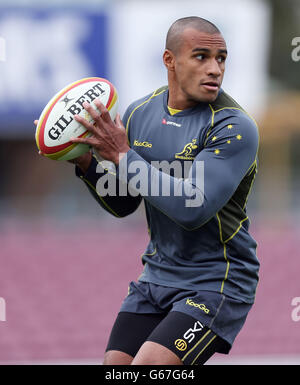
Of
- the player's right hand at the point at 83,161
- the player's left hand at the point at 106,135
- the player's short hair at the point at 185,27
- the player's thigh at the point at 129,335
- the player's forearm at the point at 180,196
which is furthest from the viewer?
the player's right hand at the point at 83,161

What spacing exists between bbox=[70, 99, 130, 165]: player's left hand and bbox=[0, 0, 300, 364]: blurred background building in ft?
11.1

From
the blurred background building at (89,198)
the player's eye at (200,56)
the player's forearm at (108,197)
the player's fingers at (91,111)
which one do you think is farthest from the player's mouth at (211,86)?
the blurred background building at (89,198)

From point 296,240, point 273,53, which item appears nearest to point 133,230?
point 296,240

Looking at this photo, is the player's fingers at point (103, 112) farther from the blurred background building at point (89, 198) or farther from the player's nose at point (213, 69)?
the blurred background building at point (89, 198)

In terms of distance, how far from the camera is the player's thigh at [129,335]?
3.85 m

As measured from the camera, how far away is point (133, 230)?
60.4 feet

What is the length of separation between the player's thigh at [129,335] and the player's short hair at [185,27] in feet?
4.62

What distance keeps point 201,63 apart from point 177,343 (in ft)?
4.57

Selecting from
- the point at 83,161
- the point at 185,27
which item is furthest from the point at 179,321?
the point at 185,27

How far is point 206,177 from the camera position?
3.56 m

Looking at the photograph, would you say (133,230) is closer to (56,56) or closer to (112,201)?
(56,56)

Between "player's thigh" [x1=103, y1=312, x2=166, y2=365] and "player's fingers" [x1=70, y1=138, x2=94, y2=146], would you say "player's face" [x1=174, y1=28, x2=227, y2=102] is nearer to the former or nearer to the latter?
"player's fingers" [x1=70, y1=138, x2=94, y2=146]
